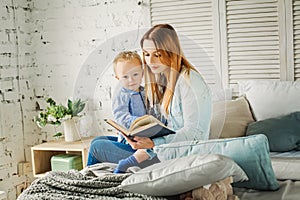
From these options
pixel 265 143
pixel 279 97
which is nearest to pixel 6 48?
pixel 279 97

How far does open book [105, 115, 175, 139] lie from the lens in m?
1.83

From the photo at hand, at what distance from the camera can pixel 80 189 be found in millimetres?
1969

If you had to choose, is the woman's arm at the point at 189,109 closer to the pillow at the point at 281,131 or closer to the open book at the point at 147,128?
the open book at the point at 147,128

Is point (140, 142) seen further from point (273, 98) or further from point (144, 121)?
point (273, 98)

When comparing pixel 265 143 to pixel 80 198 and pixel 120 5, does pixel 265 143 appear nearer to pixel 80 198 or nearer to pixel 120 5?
pixel 80 198

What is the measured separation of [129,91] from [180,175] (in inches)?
14.8

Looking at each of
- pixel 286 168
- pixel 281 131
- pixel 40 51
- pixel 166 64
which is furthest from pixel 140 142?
pixel 40 51

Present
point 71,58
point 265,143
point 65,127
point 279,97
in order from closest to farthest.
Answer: point 265,143 → point 279,97 → point 65,127 → point 71,58

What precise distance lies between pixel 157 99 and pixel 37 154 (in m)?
2.12

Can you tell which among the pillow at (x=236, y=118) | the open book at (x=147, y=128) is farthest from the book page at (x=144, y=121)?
the pillow at (x=236, y=118)

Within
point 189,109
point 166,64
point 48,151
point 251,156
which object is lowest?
point 48,151

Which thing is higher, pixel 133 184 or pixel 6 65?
pixel 6 65

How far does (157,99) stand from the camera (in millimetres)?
1840

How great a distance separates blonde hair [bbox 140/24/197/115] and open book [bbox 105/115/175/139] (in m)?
0.05
